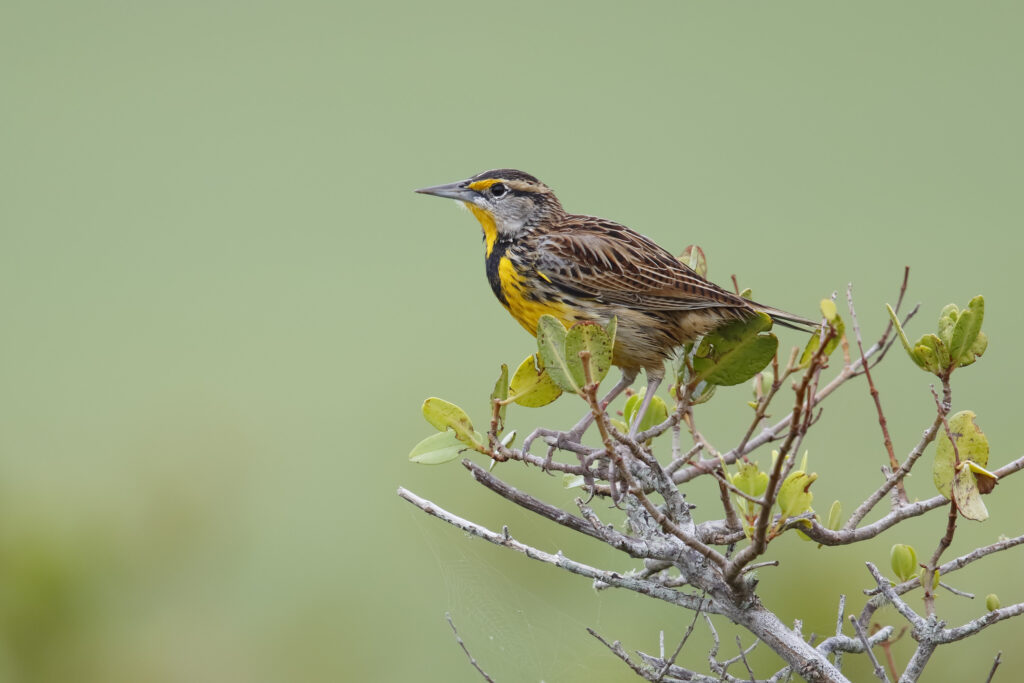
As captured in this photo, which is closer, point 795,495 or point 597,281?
point 795,495

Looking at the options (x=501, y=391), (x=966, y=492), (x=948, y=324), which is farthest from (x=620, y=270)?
(x=966, y=492)

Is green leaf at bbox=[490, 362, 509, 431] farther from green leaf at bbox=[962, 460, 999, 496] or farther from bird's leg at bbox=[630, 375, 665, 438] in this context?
green leaf at bbox=[962, 460, 999, 496]

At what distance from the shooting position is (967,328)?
44.2 inches

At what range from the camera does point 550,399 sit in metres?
1.29

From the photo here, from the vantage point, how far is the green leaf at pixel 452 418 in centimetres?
116

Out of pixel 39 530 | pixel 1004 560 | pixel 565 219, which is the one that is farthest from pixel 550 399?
pixel 1004 560

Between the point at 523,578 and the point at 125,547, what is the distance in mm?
1118

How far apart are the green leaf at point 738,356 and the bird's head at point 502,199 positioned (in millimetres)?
677

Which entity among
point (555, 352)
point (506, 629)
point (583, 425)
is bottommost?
point (506, 629)

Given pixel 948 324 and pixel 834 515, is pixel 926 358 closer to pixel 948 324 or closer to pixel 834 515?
pixel 948 324

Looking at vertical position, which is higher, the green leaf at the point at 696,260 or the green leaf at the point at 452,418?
the green leaf at the point at 696,260

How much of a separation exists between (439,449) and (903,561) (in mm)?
556

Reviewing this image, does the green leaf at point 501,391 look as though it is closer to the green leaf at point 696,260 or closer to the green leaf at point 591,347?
the green leaf at point 591,347

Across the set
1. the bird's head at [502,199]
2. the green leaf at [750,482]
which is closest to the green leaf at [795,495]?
the green leaf at [750,482]
